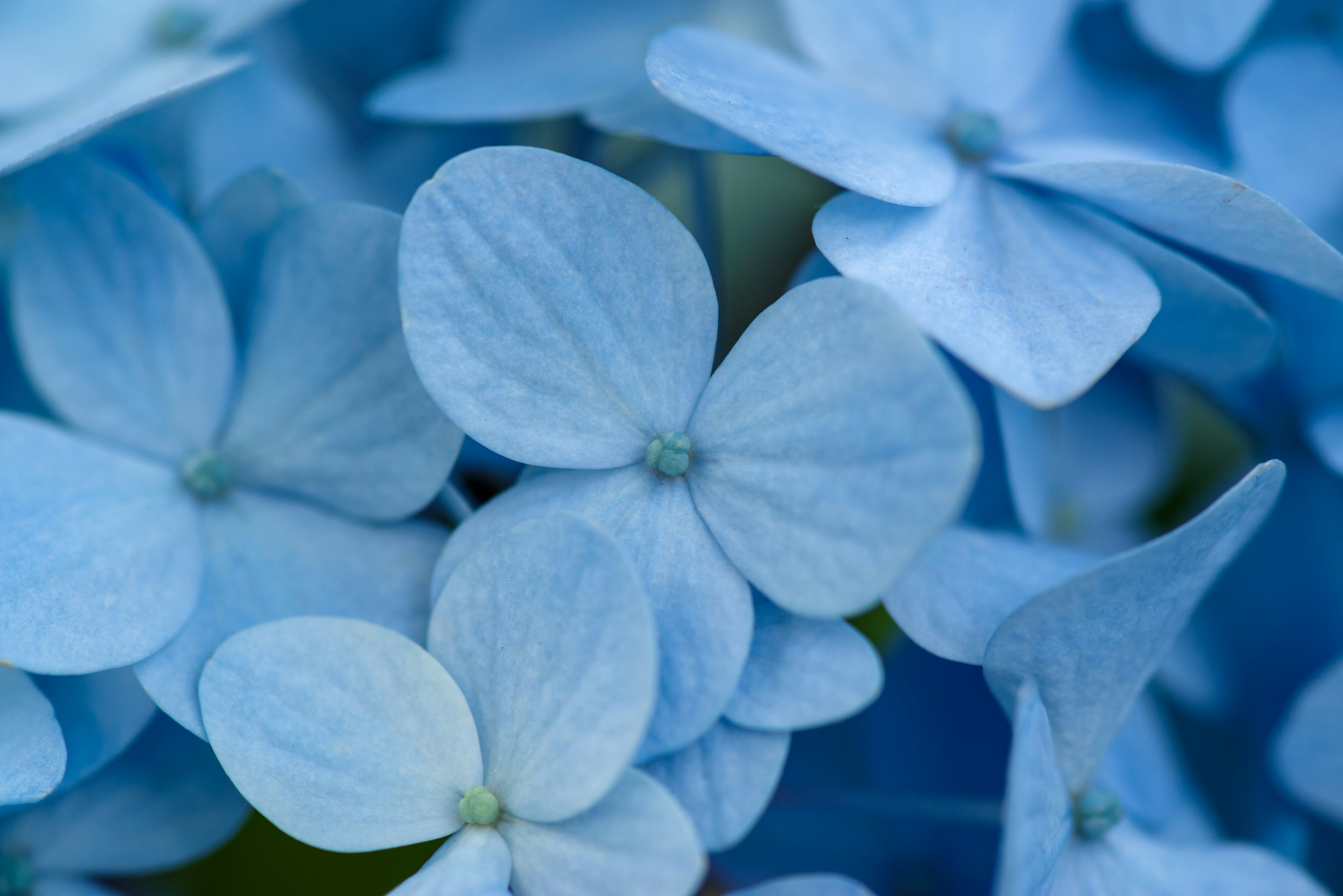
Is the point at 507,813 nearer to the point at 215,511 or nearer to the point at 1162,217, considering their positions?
the point at 215,511

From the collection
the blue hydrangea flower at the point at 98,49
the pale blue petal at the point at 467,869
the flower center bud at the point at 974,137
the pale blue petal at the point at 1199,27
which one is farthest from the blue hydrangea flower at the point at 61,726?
the pale blue petal at the point at 1199,27

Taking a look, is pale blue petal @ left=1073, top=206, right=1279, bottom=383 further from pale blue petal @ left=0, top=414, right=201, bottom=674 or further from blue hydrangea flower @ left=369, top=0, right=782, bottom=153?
pale blue petal @ left=0, top=414, right=201, bottom=674

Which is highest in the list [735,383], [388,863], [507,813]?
[735,383]

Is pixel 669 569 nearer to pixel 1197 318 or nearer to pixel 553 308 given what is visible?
pixel 553 308

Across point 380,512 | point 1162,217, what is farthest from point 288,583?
point 1162,217

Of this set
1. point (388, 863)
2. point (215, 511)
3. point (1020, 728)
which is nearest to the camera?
point (1020, 728)

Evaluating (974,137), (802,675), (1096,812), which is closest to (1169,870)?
(1096,812)

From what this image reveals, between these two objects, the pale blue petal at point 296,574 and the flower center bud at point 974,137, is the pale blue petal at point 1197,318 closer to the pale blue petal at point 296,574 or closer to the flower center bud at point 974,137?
the flower center bud at point 974,137
